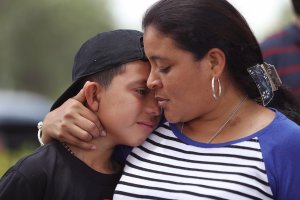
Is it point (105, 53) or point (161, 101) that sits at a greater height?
point (105, 53)

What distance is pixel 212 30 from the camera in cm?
343

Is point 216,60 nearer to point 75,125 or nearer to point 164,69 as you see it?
point 164,69

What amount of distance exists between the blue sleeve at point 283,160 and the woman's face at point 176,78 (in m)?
0.35

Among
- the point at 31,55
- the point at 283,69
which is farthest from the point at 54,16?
the point at 283,69

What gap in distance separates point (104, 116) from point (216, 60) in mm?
595

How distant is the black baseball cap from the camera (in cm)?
368

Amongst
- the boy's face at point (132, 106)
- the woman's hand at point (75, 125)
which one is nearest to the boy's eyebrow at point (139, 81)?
the boy's face at point (132, 106)

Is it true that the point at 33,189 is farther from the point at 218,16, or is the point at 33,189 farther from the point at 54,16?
the point at 54,16

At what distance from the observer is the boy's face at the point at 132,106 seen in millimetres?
3639

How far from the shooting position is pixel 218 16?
345 cm

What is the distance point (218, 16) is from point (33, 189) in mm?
1070

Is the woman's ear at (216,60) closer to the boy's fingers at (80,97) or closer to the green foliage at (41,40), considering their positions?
the boy's fingers at (80,97)

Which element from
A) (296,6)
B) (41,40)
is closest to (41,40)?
(41,40)

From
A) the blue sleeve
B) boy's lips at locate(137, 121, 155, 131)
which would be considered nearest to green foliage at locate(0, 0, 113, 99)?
boy's lips at locate(137, 121, 155, 131)
